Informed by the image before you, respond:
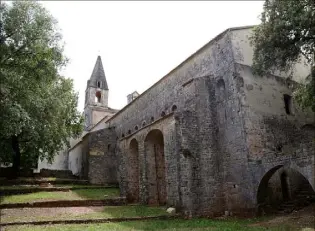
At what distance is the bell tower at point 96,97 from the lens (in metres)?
45.8

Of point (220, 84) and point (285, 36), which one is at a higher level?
point (285, 36)

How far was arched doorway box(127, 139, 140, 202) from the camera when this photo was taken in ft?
65.2

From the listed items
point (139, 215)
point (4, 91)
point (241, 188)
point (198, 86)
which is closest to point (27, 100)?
point (4, 91)

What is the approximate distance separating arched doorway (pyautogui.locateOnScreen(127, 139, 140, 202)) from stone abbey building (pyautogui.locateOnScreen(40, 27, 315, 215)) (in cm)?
6

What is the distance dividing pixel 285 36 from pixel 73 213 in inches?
538

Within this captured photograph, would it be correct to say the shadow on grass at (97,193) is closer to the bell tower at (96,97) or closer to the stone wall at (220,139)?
the stone wall at (220,139)

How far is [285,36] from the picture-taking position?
49.4ft

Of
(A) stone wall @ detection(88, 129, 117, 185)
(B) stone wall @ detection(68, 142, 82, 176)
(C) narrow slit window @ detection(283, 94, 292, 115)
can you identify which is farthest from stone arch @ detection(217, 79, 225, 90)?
(B) stone wall @ detection(68, 142, 82, 176)

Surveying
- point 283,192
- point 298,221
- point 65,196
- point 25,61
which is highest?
point 25,61

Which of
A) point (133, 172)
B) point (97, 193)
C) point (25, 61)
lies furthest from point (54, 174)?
point (25, 61)

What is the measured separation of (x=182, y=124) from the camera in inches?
650

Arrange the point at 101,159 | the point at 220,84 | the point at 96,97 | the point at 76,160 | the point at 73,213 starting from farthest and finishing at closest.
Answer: the point at 96,97
the point at 76,160
the point at 101,159
the point at 220,84
the point at 73,213

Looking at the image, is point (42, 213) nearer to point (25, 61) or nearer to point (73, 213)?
point (73, 213)

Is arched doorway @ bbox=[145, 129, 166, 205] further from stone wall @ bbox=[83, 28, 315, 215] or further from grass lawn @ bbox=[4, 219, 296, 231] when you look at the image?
grass lawn @ bbox=[4, 219, 296, 231]
